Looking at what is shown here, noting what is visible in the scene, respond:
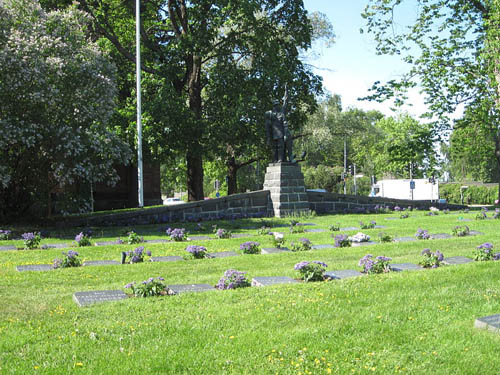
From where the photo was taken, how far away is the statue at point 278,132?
2136 cm

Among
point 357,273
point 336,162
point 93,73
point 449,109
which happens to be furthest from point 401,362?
point 336,162

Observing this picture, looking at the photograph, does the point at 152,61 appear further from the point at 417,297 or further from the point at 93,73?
the point at 417,297

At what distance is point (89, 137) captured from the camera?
17.2 metres

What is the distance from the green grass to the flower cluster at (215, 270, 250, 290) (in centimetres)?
32

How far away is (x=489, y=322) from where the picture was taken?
5059mm

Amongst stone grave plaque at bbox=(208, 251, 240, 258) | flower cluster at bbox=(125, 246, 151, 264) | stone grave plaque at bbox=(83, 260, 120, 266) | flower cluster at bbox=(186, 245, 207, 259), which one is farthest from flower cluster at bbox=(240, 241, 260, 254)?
stone grave plaque at bbox=(83, 260, 120, 266)

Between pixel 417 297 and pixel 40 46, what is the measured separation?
1455cm

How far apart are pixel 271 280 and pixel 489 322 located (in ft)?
10.2

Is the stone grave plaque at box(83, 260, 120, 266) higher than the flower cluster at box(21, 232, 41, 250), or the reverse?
the flower cluster at box(21, 232, 41, 250)

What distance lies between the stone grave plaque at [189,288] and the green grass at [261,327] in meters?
0.37

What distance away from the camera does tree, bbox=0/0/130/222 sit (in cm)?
1572

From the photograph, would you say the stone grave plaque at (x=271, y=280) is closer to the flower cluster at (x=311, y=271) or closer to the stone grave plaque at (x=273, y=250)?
the flower cluster at (x=311, y=271)

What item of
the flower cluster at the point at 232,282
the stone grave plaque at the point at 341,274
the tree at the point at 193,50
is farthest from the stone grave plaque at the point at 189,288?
the tree at the point at 193,50

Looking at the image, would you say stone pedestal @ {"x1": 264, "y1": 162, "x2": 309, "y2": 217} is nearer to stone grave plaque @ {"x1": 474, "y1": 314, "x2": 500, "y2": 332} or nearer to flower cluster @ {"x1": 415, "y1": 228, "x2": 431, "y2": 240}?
flower cluster @ {"x1": 415, "y1": 228, "x2": 431, "y2": 240}
